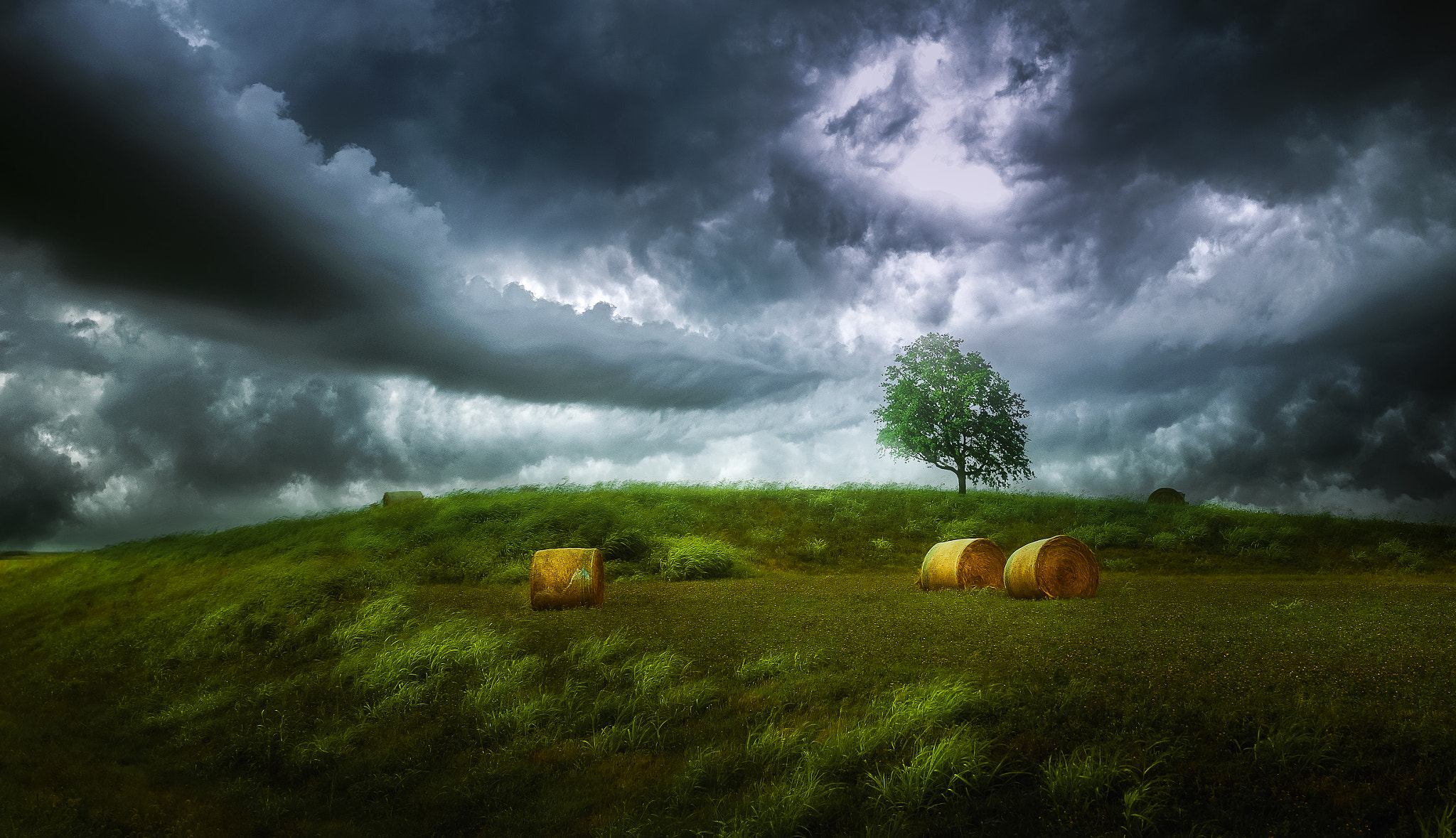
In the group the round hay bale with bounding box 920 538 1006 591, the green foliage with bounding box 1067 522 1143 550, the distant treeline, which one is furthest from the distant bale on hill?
the round hay bale with bounding box 920 538 1006 591

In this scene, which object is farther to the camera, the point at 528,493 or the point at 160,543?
the point at 528,493

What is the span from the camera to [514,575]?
16750 mm

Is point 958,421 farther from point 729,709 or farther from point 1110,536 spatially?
point 729,709

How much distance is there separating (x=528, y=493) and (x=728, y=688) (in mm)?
18796

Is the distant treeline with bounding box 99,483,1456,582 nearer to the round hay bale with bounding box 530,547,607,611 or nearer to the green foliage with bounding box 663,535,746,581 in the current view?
the green foliage with bounding box 663,535,746,581

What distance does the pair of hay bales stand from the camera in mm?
12703

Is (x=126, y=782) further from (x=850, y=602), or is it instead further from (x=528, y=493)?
(x=528, y=493)

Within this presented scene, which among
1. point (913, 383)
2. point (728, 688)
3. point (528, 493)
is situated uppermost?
point (913, 383)

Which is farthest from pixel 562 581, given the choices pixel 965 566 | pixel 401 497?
pixel 401 497

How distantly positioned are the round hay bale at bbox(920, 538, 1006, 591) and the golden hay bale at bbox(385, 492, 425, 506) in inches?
748

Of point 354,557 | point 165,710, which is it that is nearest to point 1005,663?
point 165,710

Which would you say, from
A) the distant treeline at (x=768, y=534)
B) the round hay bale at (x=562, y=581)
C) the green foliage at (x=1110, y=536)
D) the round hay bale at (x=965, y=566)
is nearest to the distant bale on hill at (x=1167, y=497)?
the distant treeline at (x=768, y=534)

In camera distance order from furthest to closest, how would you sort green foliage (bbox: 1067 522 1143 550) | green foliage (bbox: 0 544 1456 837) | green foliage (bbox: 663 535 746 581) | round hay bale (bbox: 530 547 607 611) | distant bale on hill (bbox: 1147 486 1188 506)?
distant bale on hill (bbox: 1147 486 1188 506) < green foliage (bbox: 1067 522 1143 550) < green foliage (bbox: 663 535 746 581) < round hay bale (bbox: 530 547 607 611) < green foliage (bbox: 0 544 1456 837)

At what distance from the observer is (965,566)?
559 inches
